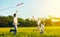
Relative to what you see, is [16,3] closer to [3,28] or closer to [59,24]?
[3,28]

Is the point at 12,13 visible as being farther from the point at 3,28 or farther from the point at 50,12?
the point at 50,12

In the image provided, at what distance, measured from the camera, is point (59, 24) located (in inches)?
160

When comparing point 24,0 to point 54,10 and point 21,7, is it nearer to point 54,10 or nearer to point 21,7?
point 21,7

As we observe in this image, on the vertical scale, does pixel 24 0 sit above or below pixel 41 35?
above

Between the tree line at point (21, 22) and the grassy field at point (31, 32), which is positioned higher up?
the tree line at point (21, 22)

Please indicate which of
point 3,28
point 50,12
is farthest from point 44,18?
point 3,28

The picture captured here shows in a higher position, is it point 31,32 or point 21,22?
point 21,22

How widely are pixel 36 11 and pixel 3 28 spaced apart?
63 cm

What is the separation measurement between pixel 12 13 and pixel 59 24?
830mm

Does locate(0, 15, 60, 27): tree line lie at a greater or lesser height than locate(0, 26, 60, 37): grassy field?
greater

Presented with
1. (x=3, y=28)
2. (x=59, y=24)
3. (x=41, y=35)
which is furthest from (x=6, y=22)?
(x=59, y=24)

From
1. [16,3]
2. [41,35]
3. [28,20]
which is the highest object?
[16,3]

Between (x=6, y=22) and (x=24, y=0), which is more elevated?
(x=24, y=0)

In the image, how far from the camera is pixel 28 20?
403 cm
